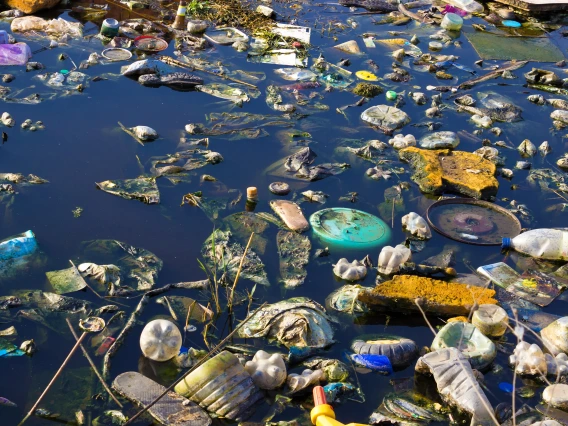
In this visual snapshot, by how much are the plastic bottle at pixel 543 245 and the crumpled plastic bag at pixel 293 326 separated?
5.59ft

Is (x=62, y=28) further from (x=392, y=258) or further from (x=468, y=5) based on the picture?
(x=468, y=5)

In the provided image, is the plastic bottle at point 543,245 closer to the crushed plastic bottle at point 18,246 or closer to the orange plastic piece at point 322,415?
the orange plastic piece at point 322,415

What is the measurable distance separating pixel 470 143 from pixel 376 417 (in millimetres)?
3457

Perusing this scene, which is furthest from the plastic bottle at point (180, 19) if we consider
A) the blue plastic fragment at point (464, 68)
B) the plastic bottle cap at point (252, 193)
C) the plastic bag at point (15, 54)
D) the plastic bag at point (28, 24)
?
the plastic bottle cap at point (252, 193)

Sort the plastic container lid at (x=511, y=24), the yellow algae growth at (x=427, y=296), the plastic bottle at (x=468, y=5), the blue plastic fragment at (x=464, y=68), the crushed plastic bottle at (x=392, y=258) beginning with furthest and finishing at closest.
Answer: the plastic bottle at (x=468, y=5), the plastic container lid at (x=511, y=24), the blue plastic fragment at (x=464, y=68), the crushed plastic bottle at (x=392, y=258), the yellow algae growth at (x=427, y=296)

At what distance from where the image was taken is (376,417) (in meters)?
3.45

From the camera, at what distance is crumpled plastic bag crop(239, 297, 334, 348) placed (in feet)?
12.6

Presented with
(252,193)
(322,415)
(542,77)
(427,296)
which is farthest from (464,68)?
(322,415)

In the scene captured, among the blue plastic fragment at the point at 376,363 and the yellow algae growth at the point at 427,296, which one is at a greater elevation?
the yellow algae growth at the point at 427,296

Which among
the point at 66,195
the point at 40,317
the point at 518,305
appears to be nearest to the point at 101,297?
the point at 40,317

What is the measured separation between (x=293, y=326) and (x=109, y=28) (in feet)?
16.2

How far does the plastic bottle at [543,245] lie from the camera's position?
4.78m

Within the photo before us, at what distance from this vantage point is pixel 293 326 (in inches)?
151

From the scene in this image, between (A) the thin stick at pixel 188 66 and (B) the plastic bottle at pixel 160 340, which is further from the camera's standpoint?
(A) the thin stick at pixel 188 66
